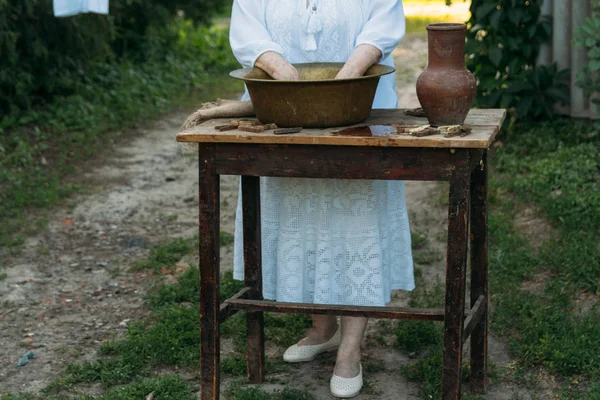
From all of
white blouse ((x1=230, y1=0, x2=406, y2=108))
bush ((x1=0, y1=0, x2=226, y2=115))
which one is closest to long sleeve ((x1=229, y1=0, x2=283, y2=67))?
white blouse ((x1=230, y1=0, x2=406, y2=108))

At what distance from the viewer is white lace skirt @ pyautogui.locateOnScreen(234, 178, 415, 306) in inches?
134

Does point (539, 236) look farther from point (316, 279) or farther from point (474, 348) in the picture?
point (316, 279)

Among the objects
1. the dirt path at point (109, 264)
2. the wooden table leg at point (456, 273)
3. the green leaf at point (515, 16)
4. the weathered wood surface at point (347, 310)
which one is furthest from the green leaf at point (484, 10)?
the wooden table leg at point (456, 273)

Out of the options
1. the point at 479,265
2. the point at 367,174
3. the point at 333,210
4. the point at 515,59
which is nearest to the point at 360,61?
the point at 367,174

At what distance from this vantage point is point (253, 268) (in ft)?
11.7

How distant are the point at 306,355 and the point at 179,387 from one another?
60cm

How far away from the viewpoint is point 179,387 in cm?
355

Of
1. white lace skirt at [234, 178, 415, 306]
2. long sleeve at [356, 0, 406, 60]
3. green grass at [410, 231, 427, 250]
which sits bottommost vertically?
green grass at [410, 231, 427, 250]

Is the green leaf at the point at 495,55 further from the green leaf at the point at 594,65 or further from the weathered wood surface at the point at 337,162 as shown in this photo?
the weathered wood surface at the point at 337,162

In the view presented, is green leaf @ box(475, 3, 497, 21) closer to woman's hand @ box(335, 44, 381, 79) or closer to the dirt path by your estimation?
the dirt path

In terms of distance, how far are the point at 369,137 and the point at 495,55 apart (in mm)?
4014

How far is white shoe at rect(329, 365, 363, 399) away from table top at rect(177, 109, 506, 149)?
1070 millimetres

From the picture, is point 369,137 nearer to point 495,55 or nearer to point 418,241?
point 418,241

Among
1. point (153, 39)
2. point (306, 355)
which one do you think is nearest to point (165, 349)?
point (306, 355)
